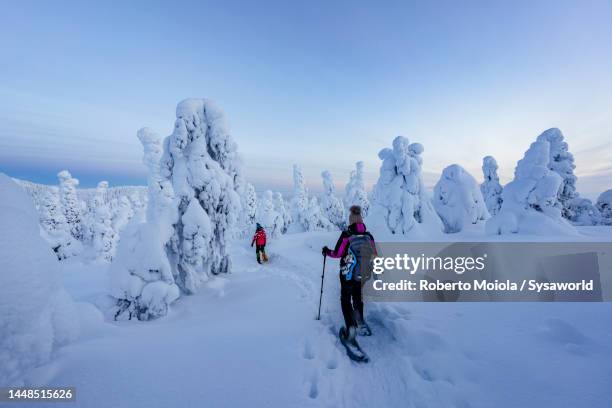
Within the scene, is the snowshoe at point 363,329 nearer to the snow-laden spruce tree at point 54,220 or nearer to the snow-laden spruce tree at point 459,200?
the snow-laden spruce tree at point 459,200

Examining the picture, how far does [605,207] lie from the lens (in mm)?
Answer: 26812

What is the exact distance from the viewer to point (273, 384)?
330 centimetres

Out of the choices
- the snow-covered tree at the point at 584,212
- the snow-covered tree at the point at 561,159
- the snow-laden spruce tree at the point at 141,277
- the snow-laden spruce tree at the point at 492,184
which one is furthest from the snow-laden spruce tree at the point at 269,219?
the snow-covered tree at the point at 584,212

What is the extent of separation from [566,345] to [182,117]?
1183 cm

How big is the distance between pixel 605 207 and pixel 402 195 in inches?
1145

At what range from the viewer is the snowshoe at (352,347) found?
4500 millimetres

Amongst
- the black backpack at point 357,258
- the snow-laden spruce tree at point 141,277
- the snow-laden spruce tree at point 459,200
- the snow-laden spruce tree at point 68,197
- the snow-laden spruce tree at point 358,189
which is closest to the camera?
the black backpack at point 357,258

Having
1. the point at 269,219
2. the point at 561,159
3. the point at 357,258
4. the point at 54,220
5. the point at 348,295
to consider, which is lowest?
the point at 348,295

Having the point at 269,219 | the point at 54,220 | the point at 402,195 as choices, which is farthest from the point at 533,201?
the point at 54,220

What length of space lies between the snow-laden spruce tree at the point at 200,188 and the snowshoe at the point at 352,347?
5756mm

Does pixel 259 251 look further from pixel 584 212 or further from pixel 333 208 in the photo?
pixel 584 212

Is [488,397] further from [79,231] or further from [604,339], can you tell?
[79,231]

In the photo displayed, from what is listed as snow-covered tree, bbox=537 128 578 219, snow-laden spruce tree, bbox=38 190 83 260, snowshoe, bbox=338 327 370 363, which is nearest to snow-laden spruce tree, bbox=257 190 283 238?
snowshoe, bbox=338 327 370 363

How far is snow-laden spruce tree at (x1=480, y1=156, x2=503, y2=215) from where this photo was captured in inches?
1153
